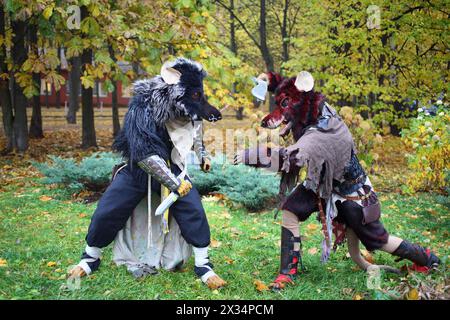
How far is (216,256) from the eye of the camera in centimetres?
502

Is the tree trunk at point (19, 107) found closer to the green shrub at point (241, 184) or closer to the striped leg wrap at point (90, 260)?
the green shrub at point (241, 184)

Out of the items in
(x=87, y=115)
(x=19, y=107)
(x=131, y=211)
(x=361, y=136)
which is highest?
(x=19, y=107)

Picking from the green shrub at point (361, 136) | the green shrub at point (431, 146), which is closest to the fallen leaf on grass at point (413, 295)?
the green shrub at point (431, 146)

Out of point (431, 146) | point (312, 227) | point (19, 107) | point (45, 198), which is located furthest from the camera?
point (19, 107)

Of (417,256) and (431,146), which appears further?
(431,146)

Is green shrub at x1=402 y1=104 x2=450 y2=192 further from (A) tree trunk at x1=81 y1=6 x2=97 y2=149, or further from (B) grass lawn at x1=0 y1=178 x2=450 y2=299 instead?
(A) tree trunk at x1=81 y1=6 x2=97 y2=149

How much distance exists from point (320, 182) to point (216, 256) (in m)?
1.62

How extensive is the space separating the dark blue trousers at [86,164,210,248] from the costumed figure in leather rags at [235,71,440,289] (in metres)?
0.64

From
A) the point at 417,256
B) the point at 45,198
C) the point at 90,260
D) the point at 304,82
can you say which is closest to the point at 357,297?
the point at 417,256

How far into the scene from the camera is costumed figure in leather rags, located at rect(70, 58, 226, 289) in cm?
397

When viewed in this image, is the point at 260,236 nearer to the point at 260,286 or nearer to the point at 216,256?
the point at 216,256

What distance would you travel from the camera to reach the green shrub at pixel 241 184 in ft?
22.7

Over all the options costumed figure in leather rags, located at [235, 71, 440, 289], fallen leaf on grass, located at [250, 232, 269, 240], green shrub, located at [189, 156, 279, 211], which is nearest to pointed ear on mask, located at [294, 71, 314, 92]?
costumed figure in leather rags, located at [235, 71, 440, 289]
